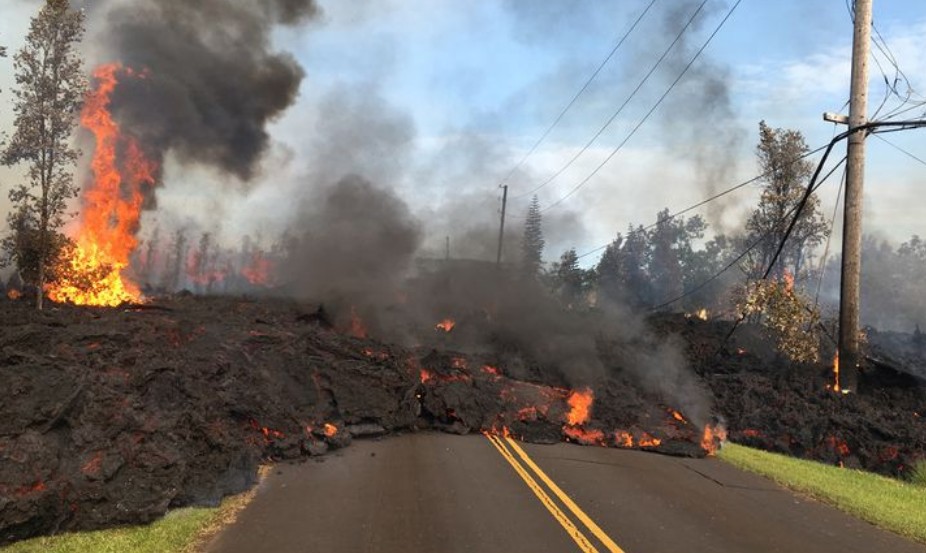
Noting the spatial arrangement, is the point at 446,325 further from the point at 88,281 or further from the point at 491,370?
the point at 88,281

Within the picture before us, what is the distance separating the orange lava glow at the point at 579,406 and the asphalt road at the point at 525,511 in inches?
110

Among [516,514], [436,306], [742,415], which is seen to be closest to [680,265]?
[436,306]

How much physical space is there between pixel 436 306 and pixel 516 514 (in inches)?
841

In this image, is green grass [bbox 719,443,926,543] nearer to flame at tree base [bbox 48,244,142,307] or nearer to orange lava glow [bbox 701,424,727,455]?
orange lava glow [bbox 701,424,727,455]

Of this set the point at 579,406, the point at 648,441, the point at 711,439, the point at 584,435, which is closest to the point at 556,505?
the point at 584,435

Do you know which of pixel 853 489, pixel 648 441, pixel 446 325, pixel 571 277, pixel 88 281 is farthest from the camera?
pixel 571 277

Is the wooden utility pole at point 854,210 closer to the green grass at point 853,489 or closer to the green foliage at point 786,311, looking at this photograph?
the green foliage at point 786,311

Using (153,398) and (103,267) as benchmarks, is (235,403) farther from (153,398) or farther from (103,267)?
(103,267)

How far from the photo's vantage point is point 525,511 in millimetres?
7453

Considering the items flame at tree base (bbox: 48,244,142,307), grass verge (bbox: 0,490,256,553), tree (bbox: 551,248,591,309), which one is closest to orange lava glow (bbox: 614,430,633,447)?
grass verge (bbox: 0,490,256,553)

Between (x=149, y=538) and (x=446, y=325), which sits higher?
(x=446, y=325)

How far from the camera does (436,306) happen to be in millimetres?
28547

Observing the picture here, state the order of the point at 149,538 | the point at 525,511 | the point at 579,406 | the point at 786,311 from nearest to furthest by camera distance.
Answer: the point at 149,538 → the point at 525,511 → the point at 579,406 → the point at 786,311

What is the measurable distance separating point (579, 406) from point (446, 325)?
521 inches
